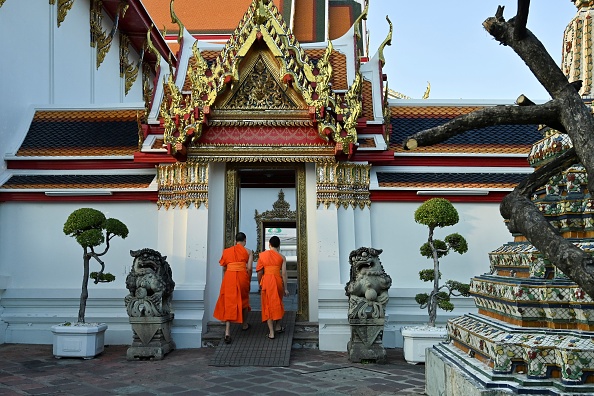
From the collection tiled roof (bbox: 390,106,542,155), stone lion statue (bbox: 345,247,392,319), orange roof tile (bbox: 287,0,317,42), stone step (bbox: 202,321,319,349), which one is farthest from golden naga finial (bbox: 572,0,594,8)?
orange roof tile (bbox: 287,0,317,42)

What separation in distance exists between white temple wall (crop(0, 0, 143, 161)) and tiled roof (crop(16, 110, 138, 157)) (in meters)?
0.17

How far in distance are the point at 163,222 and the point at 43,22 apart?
4.51 metres

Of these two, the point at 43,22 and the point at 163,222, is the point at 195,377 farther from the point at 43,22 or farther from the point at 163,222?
the point at 43,22

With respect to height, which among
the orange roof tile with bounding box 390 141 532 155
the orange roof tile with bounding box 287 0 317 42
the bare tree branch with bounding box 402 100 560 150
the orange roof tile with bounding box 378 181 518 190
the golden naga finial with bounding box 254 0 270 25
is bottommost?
the bare tree branch with bounding box 402 100 560 150

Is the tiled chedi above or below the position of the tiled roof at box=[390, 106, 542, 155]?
below

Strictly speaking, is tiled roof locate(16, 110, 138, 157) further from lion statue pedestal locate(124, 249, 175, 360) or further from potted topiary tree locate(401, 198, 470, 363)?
potted topiary tree locate(401, 198, 470, 363)

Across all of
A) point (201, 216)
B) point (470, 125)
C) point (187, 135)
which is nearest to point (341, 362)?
point (201, 216)

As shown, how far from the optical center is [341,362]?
5840 millimetres

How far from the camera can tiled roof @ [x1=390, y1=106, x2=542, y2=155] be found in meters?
7.54

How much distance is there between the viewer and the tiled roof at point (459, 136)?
7539 millimetres

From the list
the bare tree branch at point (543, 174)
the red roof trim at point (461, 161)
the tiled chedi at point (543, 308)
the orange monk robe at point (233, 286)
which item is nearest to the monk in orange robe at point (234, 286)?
the orange monk robe at point (233, 286)

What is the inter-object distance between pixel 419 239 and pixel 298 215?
140 cm

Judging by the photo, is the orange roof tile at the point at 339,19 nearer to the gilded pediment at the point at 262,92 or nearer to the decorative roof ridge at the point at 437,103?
the decorative roof ridge at the point at 437,103

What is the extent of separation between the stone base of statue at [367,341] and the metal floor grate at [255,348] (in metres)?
0.63
